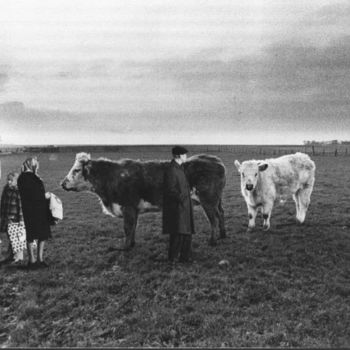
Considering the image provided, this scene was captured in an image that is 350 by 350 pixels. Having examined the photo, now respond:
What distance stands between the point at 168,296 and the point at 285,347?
226 centimetres

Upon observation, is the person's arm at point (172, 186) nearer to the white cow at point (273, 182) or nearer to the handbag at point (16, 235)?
the white cow at point (273, 182)

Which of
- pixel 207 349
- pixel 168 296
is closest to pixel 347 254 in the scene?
pixel 168 296

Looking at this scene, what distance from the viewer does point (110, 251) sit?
8.84m

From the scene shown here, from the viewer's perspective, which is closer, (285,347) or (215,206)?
(285,347)

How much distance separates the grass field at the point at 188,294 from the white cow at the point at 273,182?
2.92ft

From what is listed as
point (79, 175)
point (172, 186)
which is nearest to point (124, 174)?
point (79, 175)

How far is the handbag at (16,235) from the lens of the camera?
7961 millimetres

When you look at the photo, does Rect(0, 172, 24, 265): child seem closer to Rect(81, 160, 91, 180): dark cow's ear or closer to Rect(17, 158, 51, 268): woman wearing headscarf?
Rect(17, 158, 51, 268): woman wearing headscarf

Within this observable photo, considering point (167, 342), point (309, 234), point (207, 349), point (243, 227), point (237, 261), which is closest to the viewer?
point (207, 349)

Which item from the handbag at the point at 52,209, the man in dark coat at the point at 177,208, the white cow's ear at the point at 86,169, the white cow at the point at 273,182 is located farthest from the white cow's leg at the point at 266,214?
the handbag at the point at 52,209

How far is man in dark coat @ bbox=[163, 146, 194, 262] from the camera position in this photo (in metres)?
7.61

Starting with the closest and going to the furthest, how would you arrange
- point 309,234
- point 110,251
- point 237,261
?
point 237,261
point 110,251
point 309,234

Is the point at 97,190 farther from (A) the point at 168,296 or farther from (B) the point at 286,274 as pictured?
(B) the point at 286,274

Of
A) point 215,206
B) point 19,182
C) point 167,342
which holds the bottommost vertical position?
point 167,342
